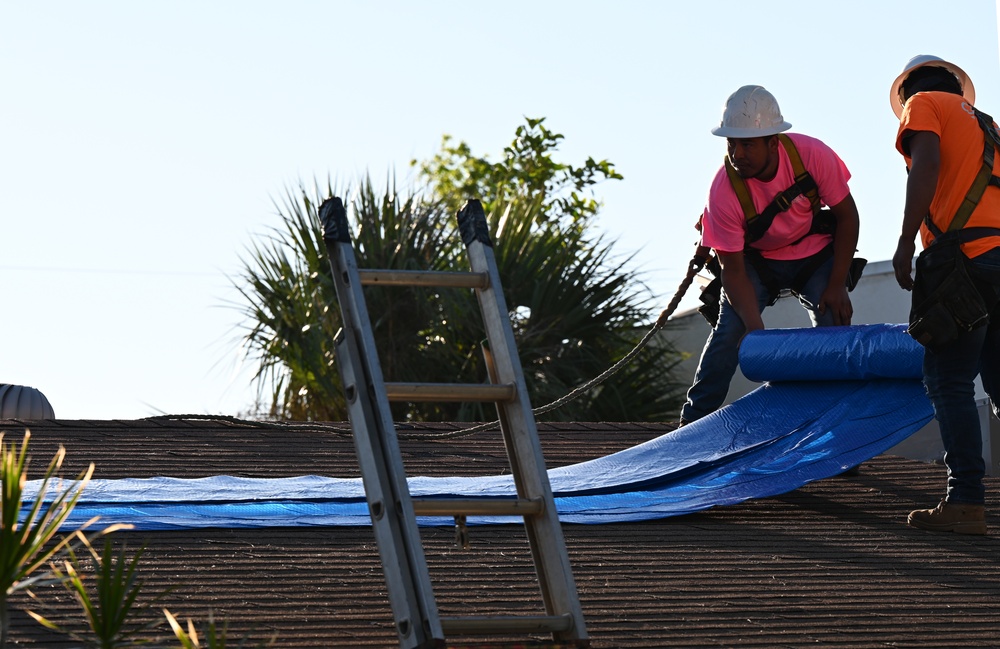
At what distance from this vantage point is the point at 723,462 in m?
5.02

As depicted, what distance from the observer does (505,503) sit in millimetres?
2902

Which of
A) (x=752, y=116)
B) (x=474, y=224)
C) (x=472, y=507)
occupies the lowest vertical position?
(x=472, y=507)

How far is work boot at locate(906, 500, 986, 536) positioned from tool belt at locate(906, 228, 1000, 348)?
53 centimetres

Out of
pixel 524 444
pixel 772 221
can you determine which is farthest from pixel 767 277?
pixel 524 444

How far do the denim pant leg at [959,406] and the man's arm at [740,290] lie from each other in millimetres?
1163

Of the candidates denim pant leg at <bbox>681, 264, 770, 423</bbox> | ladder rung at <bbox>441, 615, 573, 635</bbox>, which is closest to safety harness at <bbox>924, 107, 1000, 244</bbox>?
denim pant leg at <bbox>681, 264, 770, 423</bbox>

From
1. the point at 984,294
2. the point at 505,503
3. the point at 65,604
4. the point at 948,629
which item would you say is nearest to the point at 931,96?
the point at 984,294

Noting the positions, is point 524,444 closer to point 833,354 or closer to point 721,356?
point 833,354

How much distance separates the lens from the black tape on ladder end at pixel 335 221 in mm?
3016

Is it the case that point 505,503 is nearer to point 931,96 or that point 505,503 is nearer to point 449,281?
point 449,281

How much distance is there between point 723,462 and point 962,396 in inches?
40.0

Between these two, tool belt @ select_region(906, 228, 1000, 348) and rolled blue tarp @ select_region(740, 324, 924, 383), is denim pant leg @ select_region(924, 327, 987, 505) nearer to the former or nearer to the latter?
tool belt @ select_region(906, 228, 1000, 348)

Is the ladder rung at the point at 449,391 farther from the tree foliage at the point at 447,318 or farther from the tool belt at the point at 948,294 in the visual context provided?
the tree foliage at the point at 447,318

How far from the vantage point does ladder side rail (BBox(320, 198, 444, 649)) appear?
8.86 feet
